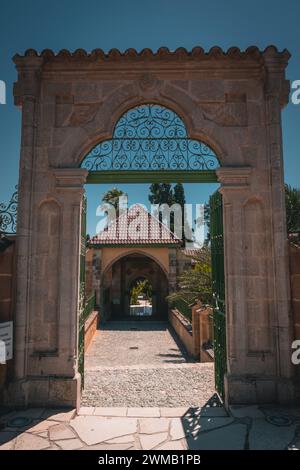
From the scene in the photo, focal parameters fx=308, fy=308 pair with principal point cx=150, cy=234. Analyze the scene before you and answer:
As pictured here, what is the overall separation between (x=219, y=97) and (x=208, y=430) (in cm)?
448

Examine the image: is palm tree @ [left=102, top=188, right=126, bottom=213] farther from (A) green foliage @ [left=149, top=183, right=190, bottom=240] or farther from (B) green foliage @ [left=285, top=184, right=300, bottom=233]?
(B) green foliage @ [left=285, top=184, right=300, bottom=233]

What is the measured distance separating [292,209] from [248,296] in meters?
2.09

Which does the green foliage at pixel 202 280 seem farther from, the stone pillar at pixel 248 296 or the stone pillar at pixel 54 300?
the stone pillar at pixel 54 300

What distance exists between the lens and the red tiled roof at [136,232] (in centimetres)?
1680

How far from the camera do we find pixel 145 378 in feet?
20.3

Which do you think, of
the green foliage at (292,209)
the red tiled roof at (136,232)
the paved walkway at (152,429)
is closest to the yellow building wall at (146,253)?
the red tiled roof at (136,232)

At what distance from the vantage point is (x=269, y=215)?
4375 millimetres

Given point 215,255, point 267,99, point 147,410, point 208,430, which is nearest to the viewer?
point 208,430

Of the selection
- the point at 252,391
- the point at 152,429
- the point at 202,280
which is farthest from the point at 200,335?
the point at 152,429

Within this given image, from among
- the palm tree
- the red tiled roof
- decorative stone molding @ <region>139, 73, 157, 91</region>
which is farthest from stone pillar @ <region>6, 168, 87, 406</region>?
the palm tree

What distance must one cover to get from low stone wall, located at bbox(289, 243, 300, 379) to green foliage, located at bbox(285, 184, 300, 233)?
3.93 feet

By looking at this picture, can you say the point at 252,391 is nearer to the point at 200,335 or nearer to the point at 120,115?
the point at 120,115

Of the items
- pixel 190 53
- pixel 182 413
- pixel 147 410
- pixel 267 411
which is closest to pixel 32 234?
pixel 147 410

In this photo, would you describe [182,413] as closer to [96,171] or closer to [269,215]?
[269,215]
